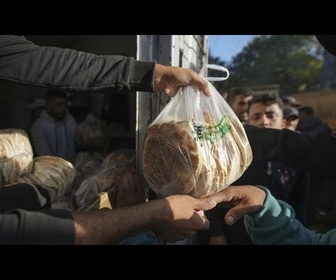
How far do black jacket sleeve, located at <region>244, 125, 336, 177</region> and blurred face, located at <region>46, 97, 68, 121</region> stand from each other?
1973 millimetres

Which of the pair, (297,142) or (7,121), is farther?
(7,121)

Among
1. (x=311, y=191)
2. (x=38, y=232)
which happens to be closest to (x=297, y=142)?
(x=311, y=191)

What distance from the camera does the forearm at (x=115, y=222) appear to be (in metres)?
1.12

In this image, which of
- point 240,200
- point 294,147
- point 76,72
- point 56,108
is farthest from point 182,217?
point 56,108

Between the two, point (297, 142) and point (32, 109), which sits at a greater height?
point (32, 109)

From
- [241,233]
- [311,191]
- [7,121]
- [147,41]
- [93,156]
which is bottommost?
[241,233]

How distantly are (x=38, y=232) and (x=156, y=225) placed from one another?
376mm

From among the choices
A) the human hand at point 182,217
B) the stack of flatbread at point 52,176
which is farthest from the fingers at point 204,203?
the stack of flatbread at point 52,176

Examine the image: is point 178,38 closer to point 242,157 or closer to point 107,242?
point 242,157

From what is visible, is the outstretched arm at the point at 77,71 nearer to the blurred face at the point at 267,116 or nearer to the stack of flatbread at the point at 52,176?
the stack of flatbread at the point at 52,176

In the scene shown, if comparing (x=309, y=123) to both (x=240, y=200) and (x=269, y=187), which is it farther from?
(x=240, y=200)

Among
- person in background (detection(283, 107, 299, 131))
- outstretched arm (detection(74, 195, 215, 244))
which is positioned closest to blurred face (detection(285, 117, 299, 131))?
person in background (detection(283, 107, 299, 131))

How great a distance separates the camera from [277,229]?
1.46 m

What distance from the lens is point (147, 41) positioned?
1.61m
